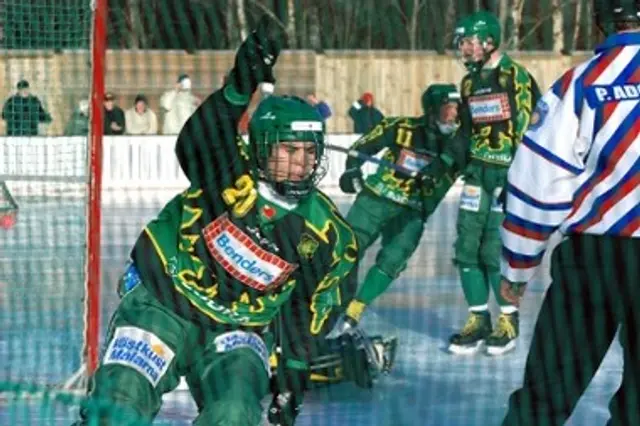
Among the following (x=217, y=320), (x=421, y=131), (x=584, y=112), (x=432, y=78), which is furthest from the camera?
(x=432, y=78)

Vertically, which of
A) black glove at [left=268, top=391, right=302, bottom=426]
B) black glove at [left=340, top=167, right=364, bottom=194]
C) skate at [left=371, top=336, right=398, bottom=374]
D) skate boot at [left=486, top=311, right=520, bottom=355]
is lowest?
skate boot at [left=486, top=311, right=520, bottom=355]

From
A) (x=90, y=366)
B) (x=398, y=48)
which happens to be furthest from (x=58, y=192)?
(x=90, y=366)

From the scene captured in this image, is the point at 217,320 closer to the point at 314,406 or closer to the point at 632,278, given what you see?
the point at 632,278

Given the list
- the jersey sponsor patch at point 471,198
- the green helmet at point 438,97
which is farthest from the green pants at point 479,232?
the green helmet at point 438,97

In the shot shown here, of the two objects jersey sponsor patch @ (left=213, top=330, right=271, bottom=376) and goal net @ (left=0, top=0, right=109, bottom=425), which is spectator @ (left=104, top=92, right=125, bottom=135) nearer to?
goal net @ (left=0, top=0, right=109, bottom=425)

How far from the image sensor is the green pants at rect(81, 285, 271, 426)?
394cm

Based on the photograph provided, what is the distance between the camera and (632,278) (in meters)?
4.11

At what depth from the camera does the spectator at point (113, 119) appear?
10273 millimetres

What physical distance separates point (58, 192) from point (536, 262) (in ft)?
17.3

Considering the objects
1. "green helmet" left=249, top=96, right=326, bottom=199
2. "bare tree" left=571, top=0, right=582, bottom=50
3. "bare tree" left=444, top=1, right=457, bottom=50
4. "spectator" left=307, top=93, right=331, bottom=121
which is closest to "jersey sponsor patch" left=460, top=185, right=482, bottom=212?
"bare tree" left=571, top=0, right=582, bottom=50

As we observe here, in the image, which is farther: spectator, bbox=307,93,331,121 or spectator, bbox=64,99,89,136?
spectator, bbox=307,93,331,121

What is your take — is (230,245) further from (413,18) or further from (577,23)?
(577,23)

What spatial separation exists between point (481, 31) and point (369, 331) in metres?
1.40

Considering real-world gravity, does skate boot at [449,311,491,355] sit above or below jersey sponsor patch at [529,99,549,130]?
below
